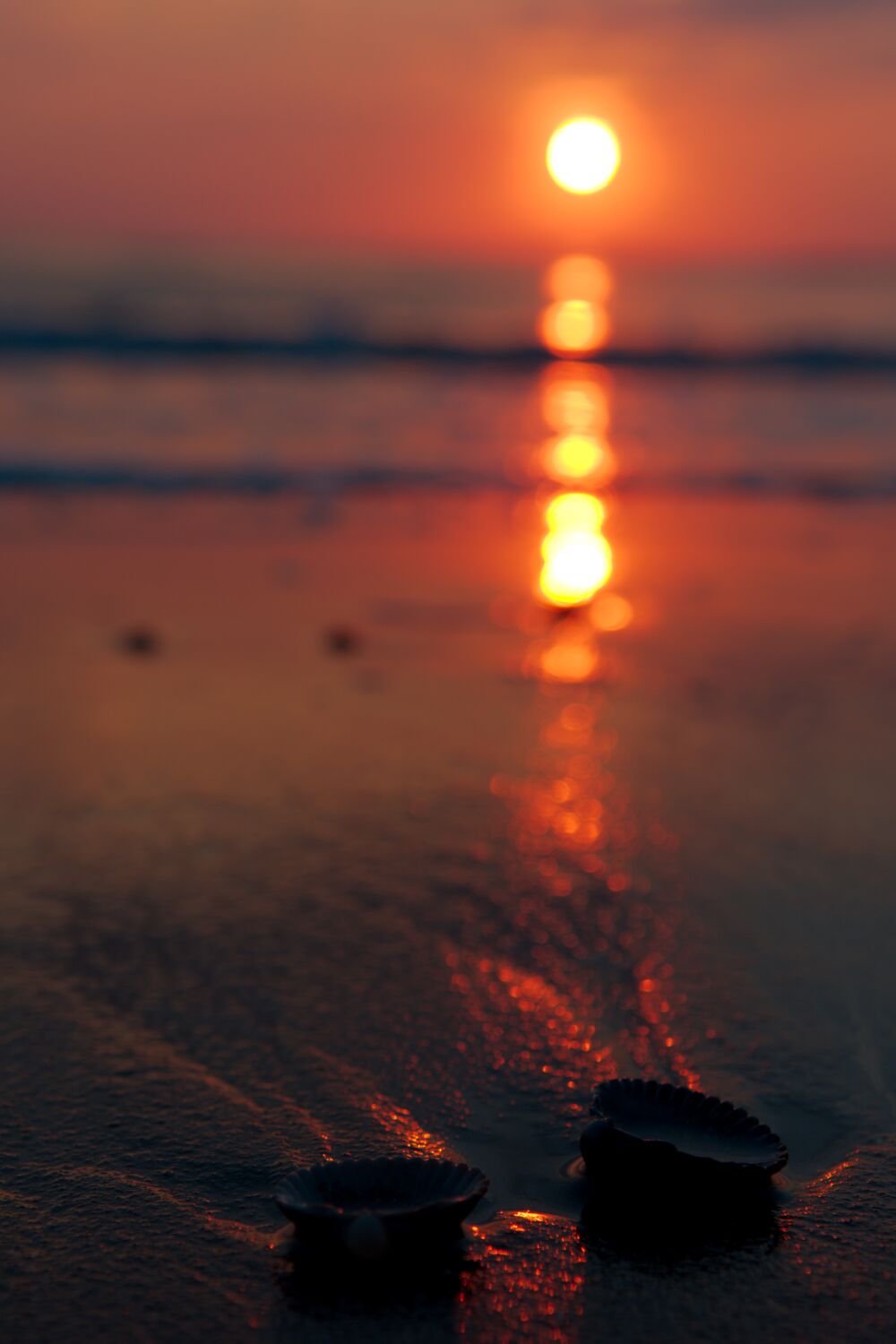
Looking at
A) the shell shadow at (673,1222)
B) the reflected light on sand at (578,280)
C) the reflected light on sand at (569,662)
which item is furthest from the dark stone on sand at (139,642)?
the reflected light on sand at (578,280)

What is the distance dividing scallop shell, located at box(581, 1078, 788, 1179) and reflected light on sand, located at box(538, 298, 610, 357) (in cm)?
2127

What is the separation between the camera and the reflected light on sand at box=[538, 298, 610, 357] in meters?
23.7

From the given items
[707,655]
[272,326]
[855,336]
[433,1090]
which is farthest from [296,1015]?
[855,336]

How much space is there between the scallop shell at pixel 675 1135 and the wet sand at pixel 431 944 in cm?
8

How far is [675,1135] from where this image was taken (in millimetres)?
2160

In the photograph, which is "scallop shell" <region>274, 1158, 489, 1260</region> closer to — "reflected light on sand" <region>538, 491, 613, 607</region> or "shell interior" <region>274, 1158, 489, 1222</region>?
"shell interior" <region>274, 1158, 489, 1222</region>

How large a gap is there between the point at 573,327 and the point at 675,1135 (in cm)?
2778

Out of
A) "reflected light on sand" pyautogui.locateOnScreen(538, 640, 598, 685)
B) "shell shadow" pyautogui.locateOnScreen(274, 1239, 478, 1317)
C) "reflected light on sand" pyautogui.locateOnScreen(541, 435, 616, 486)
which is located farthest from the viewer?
"reflected light on sand" pyautogui.locateOnScreen(541, 435, 616, 486)

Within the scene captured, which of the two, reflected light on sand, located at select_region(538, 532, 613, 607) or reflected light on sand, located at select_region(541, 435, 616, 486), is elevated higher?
reflected light on sand, located at select_region(541, 435, 616, 486)

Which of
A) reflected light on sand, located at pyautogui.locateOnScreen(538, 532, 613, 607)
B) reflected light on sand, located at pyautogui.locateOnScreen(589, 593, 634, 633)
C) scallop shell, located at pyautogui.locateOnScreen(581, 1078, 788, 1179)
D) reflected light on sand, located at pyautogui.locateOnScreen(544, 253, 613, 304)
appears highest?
reflected light on sand, located at pyautogui.locateOnScreen(544, 253, 613, 304)

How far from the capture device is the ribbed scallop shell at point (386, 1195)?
191 cm

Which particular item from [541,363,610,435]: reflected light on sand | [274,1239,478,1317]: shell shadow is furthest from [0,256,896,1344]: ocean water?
[541,363,610,435]: reflected light on sand

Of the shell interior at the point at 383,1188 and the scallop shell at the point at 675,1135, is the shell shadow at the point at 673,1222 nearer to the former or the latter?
the scallop shell at the point at 675,1135

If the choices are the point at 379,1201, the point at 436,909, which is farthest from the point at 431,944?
the point at 379,1201
